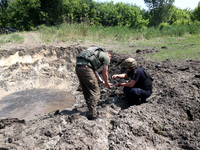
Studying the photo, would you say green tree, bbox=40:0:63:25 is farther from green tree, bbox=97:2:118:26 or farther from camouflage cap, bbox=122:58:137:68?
camouflage cap, bbox=122:58:137:68

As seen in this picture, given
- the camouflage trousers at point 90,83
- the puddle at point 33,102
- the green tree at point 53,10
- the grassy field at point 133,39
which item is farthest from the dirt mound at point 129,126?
the green tree at point 53,10

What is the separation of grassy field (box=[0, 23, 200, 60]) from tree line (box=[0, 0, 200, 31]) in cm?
113

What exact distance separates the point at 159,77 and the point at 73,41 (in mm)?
7066

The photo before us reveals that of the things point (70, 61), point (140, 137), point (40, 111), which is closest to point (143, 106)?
point (140, 137)

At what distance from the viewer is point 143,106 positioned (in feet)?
12.2

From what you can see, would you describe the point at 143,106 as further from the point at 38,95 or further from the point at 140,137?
the point at 38,95

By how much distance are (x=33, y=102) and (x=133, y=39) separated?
9.66 metres

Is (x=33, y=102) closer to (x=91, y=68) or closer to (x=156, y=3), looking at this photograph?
(x=91, y=68)

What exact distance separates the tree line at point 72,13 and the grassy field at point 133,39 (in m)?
1.13

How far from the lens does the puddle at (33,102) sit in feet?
18.4

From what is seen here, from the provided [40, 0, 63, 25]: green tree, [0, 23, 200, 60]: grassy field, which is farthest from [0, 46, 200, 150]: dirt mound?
[40, 0, 63, 25]: green tree

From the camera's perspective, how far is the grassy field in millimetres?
8445

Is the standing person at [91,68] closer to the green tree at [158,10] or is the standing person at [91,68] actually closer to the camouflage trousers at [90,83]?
the camouflage trousers at [90,83]

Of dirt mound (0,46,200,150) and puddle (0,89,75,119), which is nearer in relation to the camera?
dirt mound (0,46,200,150)
